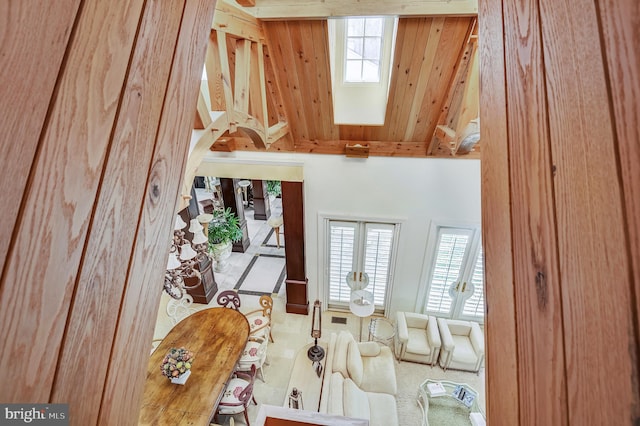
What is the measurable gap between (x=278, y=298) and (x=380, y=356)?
2265 mm

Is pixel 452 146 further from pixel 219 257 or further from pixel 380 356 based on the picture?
pixel 219 257

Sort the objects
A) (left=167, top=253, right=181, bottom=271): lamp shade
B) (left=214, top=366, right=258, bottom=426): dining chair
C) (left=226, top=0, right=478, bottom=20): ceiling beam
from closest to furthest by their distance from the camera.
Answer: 1. (left=226, top=0, right=478, bottom=20): ceiling beam
2. (left=167, top=253, right=181, bottom=271): lamp shade
3. (left=214, top=366, right=258, bottom=426): dining chair

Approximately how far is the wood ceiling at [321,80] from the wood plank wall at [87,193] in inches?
74.6

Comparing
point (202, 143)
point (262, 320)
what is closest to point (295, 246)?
point (262, 320)

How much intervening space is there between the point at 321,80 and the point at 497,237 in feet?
10.1

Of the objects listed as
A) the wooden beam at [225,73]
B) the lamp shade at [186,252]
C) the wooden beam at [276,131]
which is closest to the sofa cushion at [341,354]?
the lamp shade at [186,252]

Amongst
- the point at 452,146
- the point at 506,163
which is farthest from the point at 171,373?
the point at 452,146

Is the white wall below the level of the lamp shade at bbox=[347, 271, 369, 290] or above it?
above

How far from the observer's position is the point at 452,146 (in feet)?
11.0

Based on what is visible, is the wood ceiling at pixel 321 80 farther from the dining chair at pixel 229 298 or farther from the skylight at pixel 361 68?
the dining chair at pixel 229 298

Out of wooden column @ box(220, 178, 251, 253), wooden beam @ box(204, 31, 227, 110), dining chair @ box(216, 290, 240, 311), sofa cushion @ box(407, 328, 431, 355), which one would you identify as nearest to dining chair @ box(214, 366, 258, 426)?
dining chair @ box(216, 290, 240, 311)

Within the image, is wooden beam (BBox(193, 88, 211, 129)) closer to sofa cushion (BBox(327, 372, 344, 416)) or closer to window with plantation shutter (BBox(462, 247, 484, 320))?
sofa cushion (BBox(327, 372, 344, 416))

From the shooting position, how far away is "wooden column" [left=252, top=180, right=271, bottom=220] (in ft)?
26.0

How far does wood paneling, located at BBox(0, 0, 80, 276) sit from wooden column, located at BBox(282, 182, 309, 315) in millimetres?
4067
